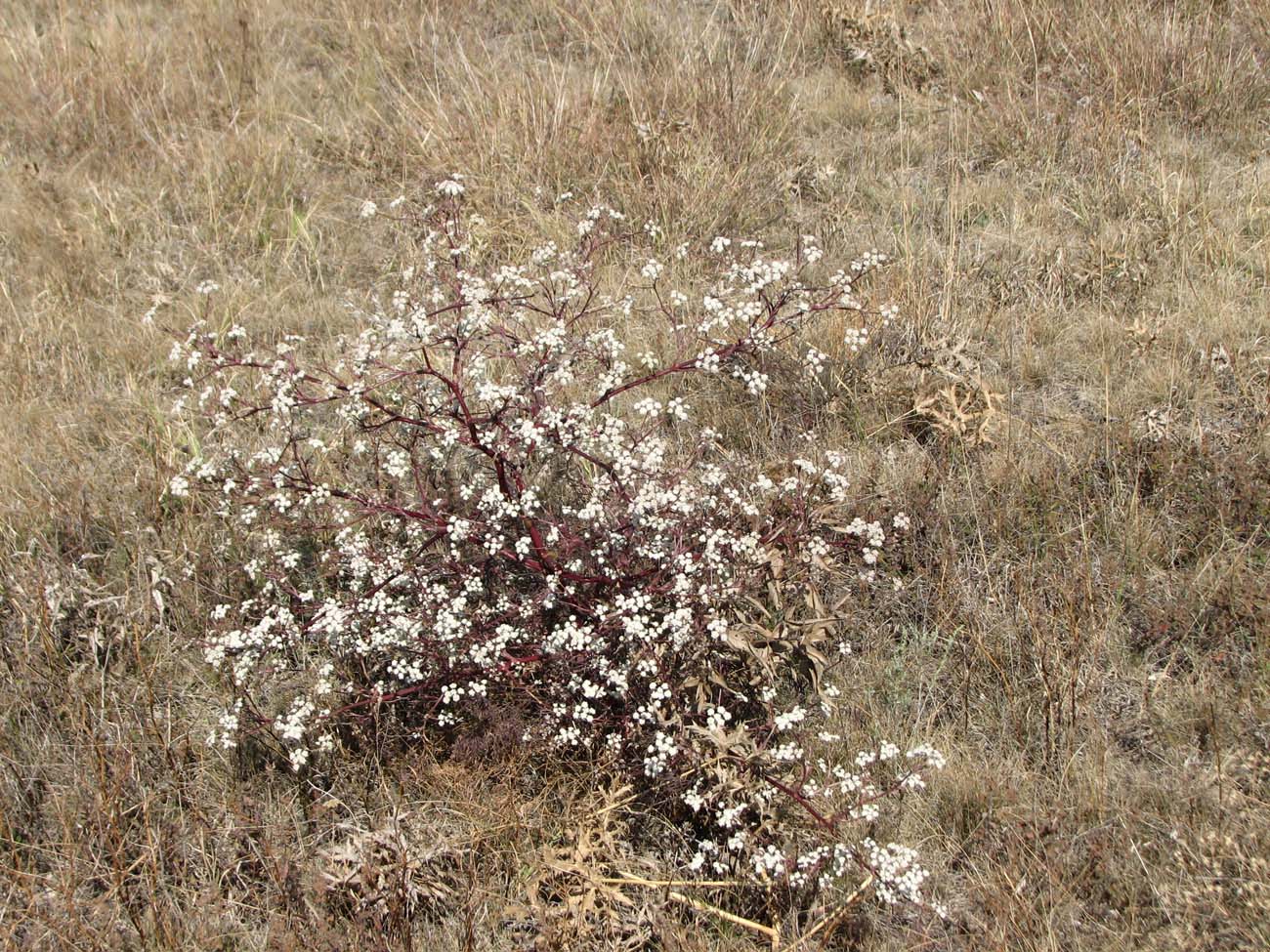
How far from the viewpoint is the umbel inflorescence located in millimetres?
2746

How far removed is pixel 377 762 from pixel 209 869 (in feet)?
1.75

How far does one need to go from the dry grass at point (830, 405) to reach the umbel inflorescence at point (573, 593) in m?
0.18

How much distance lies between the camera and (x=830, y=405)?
12.4ft

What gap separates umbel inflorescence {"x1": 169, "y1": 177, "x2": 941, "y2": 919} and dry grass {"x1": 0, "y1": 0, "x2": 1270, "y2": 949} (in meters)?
0.18

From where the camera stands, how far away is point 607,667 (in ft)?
9.50

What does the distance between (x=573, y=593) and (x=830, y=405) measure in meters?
1.39

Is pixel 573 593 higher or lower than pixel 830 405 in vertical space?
lower

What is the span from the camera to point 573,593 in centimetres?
294

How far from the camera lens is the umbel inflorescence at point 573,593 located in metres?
2.75

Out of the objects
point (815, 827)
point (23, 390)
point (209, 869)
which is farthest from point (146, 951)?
point (23, 390)

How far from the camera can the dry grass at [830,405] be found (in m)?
2.66

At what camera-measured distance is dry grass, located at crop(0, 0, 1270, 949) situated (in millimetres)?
2664

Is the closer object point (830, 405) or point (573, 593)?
point (573, 593)

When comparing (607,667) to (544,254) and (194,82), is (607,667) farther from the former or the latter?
(194,82)
